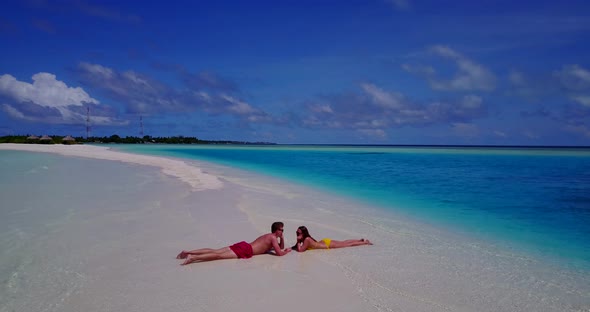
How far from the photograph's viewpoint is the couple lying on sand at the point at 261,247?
6.22m

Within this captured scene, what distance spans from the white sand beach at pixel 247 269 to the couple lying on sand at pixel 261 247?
0.14 metres

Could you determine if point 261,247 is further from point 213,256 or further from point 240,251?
point 213,256

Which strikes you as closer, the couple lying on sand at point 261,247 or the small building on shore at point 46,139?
the couple lying on sand at point 261,247

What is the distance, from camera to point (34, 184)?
599 inches

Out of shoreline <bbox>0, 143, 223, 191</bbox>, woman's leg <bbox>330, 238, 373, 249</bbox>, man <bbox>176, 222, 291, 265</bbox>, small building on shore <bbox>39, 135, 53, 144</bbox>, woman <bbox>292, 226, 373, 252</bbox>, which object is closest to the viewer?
man <bbox>176, 222, 291, 265</bbox>

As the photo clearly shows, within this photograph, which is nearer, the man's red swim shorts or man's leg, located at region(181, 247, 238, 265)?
man's leg, located at region(181, 247, 238, 265)

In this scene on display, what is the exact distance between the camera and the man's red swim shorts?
21.1 ft

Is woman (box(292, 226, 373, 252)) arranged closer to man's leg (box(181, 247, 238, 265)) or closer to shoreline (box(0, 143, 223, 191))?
man's leg (box(181, 247, 238, 265))

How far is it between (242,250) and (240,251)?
4cm

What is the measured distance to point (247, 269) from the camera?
19.7ft

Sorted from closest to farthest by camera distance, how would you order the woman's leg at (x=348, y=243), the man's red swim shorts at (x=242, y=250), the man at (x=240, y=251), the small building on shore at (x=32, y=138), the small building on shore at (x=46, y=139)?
1. the man at (x=240, y=251)
2. the man's red swim shorts at (x=242, y=250)
3. the woman's leg at (x=348, y=243)
4. the small building on shore at (x=46, y=139)
5. the small building on shore at (x=32, y=138)

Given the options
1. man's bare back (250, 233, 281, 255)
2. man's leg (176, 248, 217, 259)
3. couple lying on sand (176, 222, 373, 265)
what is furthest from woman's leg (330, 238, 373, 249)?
man's leg (176, 248, 217, 259)

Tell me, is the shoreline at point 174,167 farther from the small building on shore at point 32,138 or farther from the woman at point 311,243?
the small building on shore at point 32,138

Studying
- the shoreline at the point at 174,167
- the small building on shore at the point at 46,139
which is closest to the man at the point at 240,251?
the shoreline at the point at 174,167
